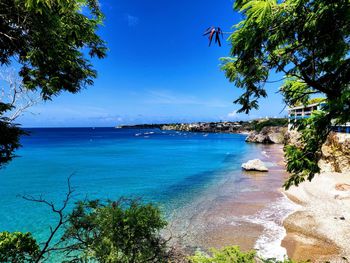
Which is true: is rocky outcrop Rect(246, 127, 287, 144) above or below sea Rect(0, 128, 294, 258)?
above

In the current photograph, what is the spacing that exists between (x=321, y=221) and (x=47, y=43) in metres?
18.5

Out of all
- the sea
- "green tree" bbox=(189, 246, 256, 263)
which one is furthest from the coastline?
"green tree" bbox=(189, 246, 256, 263)

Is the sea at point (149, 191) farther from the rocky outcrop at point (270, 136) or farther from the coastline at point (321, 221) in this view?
the rocky outcrop at point (270, 136)

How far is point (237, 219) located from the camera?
16.9 metres

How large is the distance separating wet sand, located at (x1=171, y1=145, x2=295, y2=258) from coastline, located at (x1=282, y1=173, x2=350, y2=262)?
75 cm

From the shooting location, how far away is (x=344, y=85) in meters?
5.35

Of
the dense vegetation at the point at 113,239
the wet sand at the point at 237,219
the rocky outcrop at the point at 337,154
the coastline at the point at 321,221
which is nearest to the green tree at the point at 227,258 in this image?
the dense vegetation at the point at 113,239

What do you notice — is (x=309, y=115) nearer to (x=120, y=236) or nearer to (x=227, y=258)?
(x=227, y=258)

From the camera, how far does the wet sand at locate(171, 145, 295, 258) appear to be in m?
13.5

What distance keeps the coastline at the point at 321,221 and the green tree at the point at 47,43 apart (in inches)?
478

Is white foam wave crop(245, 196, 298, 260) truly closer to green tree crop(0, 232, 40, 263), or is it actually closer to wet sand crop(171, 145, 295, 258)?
wet sand crop(171, 145, 295, 258)

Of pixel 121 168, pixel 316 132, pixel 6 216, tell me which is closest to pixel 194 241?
pixel 316 132

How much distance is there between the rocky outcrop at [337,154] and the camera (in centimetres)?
2375

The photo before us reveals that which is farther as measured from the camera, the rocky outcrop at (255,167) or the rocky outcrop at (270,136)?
the rocky outcrop at (270,136)
